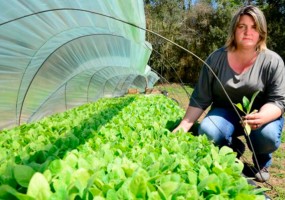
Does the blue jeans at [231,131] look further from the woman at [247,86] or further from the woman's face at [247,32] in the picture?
the woman's face at [247,32]

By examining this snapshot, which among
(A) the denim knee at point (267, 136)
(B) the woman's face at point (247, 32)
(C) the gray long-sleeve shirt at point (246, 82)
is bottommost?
(A) the denim knee at point (267, 136)

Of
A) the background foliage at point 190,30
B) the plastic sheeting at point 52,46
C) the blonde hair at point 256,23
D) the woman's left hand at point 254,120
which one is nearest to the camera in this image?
the woman's left hand at point 254,120

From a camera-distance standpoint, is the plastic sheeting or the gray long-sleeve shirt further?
the plastic sheeting

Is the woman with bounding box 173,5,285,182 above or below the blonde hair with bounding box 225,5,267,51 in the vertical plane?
below

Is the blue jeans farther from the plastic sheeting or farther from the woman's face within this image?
the plastic sheeting

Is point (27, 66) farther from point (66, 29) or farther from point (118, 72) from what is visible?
point (118, 72)

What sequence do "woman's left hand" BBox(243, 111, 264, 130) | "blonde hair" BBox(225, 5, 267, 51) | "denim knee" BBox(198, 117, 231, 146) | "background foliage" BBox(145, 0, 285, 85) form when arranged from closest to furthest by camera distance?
1. "woman's left hand" BBox(243, 111, 264, 130)
2. "blonde hair" BBox(225, 5, 267, 51)
3. "denim knee" BBox(198, 117, 231, 146)
4. "background foliage" BBox(145, 0, 285, 85)

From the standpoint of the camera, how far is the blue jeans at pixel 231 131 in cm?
257

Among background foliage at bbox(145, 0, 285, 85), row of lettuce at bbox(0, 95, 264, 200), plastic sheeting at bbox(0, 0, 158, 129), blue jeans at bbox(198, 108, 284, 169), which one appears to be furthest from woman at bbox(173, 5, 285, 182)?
background foliage at bbox(145, 0, 285, 85)

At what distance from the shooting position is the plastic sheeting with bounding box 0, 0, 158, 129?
352 cm

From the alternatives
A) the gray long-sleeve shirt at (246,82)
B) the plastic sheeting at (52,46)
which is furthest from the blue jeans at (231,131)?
the plastic sheeting at (52,46)

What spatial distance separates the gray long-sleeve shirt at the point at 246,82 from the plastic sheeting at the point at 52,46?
1.04m

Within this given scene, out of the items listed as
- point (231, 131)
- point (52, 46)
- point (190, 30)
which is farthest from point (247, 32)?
point (190, 30)

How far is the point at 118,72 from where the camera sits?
12.0 m
